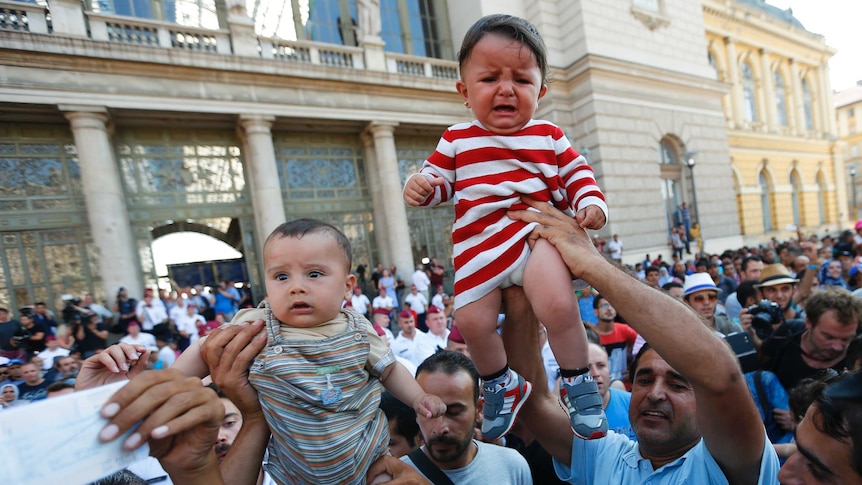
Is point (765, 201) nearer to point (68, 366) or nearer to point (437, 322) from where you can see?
point (437, 322)

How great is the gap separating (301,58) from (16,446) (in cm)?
1306

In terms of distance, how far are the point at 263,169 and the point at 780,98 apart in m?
32.6

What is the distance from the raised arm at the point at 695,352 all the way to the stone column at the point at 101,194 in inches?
432

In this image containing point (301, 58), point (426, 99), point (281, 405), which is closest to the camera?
point (281, 405)

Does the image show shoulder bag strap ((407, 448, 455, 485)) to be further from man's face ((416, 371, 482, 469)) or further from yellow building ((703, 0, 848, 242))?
yellow building ((703, 0, 848, 242))

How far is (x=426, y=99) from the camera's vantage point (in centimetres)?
1397

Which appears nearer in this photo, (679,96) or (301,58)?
(301,58)

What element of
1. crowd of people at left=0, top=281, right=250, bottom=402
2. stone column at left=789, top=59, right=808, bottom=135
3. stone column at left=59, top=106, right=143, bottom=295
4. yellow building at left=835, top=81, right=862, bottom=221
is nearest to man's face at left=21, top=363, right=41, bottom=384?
crowd of people at left=0, top=281, right=250, bottom=402

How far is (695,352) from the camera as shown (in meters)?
1.26

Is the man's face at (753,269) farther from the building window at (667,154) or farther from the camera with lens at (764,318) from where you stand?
the building window at (667,154)

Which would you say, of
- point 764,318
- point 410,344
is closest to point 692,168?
point 764,318

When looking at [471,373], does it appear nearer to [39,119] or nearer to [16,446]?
[16,446]

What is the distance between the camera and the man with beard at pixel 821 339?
2809mm

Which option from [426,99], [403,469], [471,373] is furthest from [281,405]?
[426,99]
